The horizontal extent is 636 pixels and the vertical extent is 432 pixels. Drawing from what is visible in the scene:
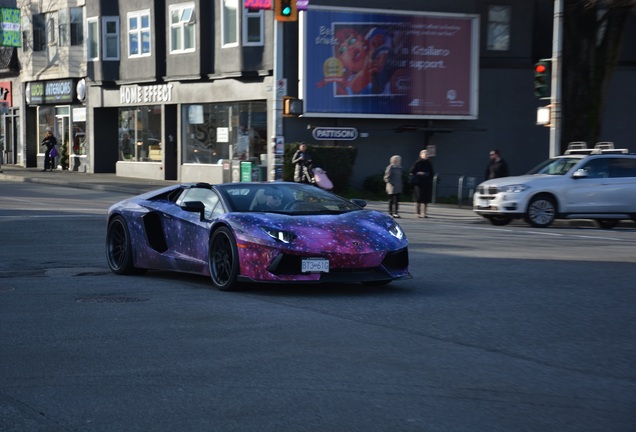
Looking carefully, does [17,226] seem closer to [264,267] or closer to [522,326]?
[264,267]

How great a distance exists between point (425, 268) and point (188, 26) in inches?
1098

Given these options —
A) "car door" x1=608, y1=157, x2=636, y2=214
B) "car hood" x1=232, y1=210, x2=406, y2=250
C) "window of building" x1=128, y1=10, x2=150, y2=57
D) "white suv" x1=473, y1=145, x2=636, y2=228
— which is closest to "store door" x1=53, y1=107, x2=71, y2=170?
"window of building" x1=128, y1=10, x2=150, y2=57

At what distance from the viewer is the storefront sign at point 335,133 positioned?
35.8 metres

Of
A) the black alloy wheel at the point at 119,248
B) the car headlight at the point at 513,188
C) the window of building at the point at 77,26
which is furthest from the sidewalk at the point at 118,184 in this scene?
the black alloy wheel at the point at 119,248

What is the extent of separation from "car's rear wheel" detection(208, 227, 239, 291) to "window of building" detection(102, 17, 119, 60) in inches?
1383

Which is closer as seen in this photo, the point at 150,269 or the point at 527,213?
the point at 150,269

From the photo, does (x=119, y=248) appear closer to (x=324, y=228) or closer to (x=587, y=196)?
(x=324, y=228)

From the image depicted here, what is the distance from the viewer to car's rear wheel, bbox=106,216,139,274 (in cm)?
1366

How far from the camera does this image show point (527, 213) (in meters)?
25.1

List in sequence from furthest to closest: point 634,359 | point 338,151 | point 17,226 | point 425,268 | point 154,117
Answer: point 154,117
point 338,151
point 17,226
point 425,268
point 634,359

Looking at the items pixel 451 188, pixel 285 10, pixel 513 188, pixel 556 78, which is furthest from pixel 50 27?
pixel 513 188

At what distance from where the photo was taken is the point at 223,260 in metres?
12.0

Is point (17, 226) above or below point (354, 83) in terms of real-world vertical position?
below

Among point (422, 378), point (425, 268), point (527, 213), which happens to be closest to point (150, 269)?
point (425, 268)
